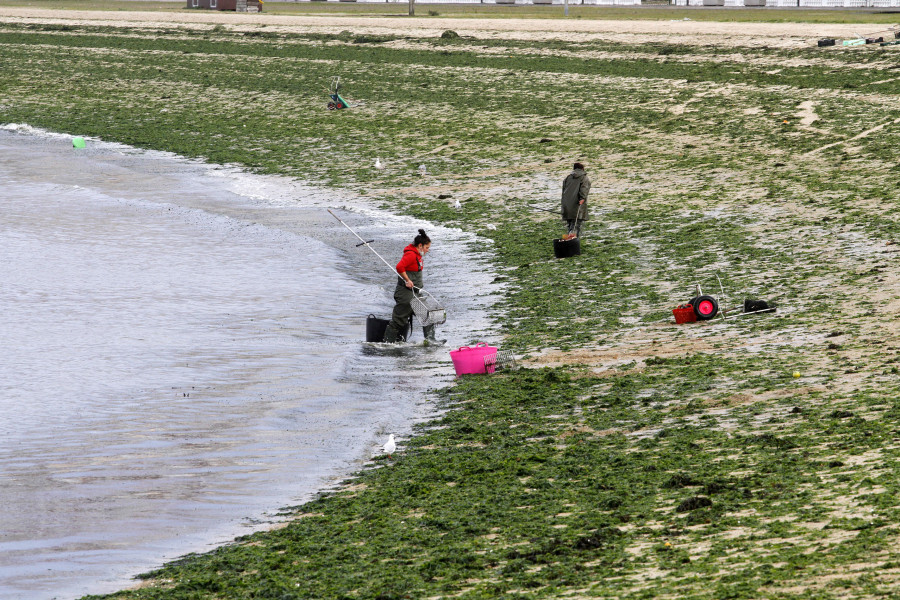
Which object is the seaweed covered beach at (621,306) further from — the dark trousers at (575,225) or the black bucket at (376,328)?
the black bucket at (376,328)

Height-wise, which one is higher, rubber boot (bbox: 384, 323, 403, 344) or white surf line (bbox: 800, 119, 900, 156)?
white surf line (bbox: 800, 119, 900, 156)

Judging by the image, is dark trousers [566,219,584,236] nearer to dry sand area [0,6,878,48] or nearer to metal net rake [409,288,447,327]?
metal net rake [409,288,447,327]

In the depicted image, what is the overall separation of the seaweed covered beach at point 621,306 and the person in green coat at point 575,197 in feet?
2.12

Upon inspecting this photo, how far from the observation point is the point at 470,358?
14.4m

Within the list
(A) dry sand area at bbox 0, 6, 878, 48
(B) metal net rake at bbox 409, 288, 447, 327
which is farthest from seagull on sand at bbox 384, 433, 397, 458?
(A) dry sand area at bbox 0, 6, 878, 48

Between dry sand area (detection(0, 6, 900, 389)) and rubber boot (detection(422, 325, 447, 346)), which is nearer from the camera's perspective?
dry sand area (detection(0, 6, 900, 389))

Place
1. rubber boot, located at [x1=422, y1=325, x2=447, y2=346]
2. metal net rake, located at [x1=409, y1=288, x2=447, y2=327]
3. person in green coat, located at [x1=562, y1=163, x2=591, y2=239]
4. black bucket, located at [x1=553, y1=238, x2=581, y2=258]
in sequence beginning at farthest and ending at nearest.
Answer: person in green coat, located at [x1=562, y1=163, x2=591, y2=239] < black bucket, located at [x1=553, y1=238, x2=581, y2=258] < rubber boot, located at [x1=422, y1=325, x2=447, y2=346] < metal net rake, located at [x1=409, y1=288, x2=447, y2=327]

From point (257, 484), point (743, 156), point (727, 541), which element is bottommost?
point (257, 484)

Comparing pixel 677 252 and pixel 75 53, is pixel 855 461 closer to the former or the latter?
pixel 677 252

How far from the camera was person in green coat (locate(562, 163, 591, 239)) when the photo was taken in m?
19.9

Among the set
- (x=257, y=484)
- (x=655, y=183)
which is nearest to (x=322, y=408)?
(x=257, y=484)

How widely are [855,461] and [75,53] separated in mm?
52895

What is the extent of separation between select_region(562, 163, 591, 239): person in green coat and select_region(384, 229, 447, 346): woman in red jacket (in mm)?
4737

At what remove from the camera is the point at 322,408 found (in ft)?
46.1
